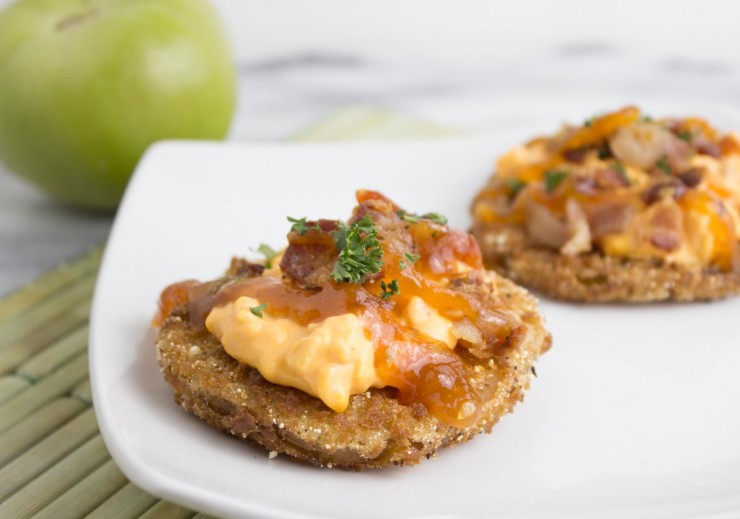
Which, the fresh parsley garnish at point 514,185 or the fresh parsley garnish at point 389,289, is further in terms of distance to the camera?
the fresh parsley garnish at point 514,185

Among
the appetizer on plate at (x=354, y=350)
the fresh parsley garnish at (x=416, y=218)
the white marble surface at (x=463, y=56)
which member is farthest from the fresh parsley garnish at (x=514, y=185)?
the white marble surface at (x=463, y=56)

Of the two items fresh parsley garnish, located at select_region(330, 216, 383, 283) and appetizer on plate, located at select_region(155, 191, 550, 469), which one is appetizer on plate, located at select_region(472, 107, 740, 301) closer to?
appetizer on plate, located at select_region(155, 191, 550, 469)

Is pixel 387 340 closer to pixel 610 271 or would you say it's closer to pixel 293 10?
pixel 610 271

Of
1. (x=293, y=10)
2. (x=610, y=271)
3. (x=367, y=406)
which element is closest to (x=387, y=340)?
(x=367, y=406)

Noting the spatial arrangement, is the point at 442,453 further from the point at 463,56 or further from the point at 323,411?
the point at 463,56

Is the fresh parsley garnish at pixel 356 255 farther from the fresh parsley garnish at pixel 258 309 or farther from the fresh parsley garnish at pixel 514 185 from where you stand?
the fresh parsley garnish at pixel 514 185

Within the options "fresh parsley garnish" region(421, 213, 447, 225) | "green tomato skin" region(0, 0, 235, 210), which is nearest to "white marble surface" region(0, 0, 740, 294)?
"green tomato skin" region(0, 0, 235, 210)
